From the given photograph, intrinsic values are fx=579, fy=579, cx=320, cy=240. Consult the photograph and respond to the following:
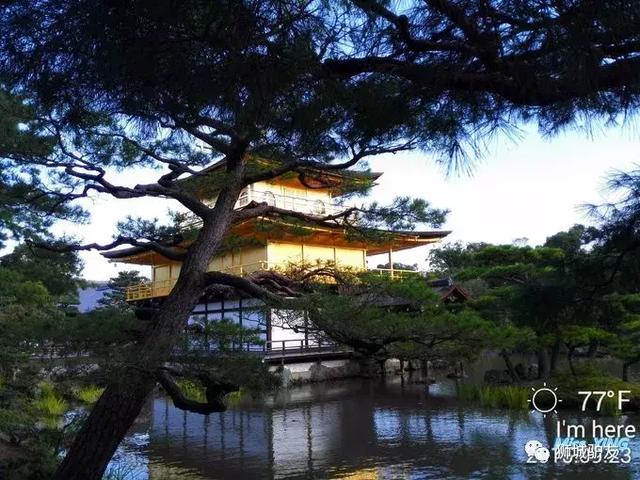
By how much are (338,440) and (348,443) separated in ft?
0.74

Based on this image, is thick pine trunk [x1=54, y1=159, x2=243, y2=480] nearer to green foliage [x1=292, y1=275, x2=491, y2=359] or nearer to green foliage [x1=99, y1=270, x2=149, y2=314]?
green foliage [x1=292, y1=275, x2=491, y2=359]

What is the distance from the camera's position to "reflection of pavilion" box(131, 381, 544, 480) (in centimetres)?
571

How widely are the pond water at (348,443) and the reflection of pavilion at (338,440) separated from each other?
11mm

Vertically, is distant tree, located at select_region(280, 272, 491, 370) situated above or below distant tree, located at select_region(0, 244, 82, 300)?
below

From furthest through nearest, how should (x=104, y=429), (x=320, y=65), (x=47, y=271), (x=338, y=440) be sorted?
(x=47, y=271), (x=338, y=440), (x=104, y=429), (x=320, y=65)

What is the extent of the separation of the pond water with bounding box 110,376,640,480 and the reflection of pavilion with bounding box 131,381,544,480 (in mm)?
11

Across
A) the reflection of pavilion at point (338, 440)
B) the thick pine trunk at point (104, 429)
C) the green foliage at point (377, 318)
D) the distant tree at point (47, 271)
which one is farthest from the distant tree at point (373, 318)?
the distant tree at point (47, 271)

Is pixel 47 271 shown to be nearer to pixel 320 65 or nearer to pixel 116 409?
pixel 116 409

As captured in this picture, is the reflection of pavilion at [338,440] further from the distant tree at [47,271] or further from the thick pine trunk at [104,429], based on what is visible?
the distant tree at [47,271]

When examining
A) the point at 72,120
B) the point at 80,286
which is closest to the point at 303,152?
the point at 72,120

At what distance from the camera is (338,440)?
7.06 m

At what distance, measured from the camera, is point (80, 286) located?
18.2 m

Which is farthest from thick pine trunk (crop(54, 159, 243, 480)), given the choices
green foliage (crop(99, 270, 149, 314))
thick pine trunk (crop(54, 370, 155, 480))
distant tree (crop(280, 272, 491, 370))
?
green foliage (crop(99, 270, 149, 314))

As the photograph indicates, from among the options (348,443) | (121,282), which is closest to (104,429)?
(348,443)
